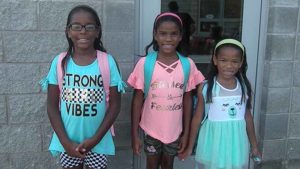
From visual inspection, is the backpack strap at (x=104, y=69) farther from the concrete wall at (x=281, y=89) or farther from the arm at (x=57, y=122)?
the concrete wall at (x=281, y=89)

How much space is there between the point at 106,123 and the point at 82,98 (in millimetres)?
237

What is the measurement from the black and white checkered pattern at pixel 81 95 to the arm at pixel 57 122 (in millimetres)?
89

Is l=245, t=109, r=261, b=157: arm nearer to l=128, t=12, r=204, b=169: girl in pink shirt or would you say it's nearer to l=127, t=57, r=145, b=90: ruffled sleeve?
l=128, t=12, r=204, b=169: girl in pink shirt

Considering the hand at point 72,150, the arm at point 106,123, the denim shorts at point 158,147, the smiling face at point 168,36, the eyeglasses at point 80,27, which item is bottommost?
the denim shorts at point 158,147

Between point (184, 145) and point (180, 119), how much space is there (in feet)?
0.70

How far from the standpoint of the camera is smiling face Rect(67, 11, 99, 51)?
257cm

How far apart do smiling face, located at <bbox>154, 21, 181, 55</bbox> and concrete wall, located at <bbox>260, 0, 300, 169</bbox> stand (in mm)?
1142

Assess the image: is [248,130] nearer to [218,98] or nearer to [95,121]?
[218,98]

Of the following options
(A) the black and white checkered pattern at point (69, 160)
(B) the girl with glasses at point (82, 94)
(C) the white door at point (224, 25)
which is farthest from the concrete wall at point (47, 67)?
(A) the black and white checkered pattern at point (69, 160)

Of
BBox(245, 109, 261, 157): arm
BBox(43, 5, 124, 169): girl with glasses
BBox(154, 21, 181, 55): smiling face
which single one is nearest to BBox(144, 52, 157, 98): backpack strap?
BBox(154, 21, 181, 55): smiling face

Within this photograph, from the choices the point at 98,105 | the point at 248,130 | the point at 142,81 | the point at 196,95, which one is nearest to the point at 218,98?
the point at 196,95

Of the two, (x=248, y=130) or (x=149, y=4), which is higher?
(x=149, y=4)

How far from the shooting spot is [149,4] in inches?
133

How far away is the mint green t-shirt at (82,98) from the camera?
8.59 ft
